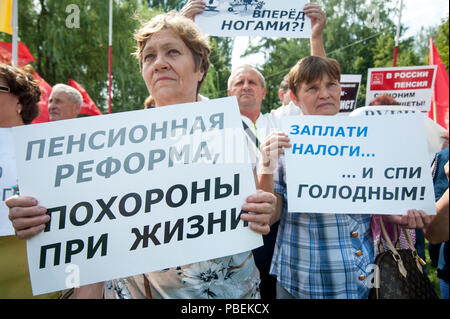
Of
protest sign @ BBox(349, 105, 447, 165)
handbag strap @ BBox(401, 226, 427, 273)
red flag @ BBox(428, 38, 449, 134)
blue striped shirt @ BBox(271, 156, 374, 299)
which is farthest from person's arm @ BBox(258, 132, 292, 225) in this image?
red flag @ BBox(428, 38, 449, 134)

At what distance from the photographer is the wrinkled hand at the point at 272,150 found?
153 cm

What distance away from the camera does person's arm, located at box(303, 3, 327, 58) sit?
Result: 207cm

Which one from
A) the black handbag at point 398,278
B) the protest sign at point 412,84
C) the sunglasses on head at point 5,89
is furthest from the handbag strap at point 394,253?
the protest sign at point 412,84

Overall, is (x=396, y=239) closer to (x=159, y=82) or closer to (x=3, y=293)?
(x=159, y=82)

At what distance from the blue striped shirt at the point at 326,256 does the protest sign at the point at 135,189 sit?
43 centimetres

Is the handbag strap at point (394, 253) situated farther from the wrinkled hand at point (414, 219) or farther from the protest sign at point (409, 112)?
the protest sign at point (409, 112)

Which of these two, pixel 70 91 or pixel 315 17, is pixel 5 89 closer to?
pixel 70 91

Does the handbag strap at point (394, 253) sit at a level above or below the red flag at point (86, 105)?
below

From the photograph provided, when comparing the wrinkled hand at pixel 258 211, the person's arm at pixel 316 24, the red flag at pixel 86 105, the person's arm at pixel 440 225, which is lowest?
the person's arm at pixel 440 225

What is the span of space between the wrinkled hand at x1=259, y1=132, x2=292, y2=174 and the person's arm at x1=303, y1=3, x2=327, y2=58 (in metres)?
0.79

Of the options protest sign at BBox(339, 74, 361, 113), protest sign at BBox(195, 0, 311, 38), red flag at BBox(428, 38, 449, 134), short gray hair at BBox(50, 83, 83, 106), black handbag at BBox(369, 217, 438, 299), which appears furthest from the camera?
red flag at BBox(428, 38, 449, 134)

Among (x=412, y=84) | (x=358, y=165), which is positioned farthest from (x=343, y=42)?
(x=358, y=165)

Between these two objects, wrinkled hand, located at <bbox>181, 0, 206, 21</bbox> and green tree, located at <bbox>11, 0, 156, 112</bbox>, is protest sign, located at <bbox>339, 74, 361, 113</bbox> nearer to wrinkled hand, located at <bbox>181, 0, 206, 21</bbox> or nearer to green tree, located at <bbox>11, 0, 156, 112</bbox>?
wrinkled hand, located at <bbox>181, 0, 206, 21</bbox>

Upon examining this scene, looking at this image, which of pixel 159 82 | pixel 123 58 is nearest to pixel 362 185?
pixel 159 82
